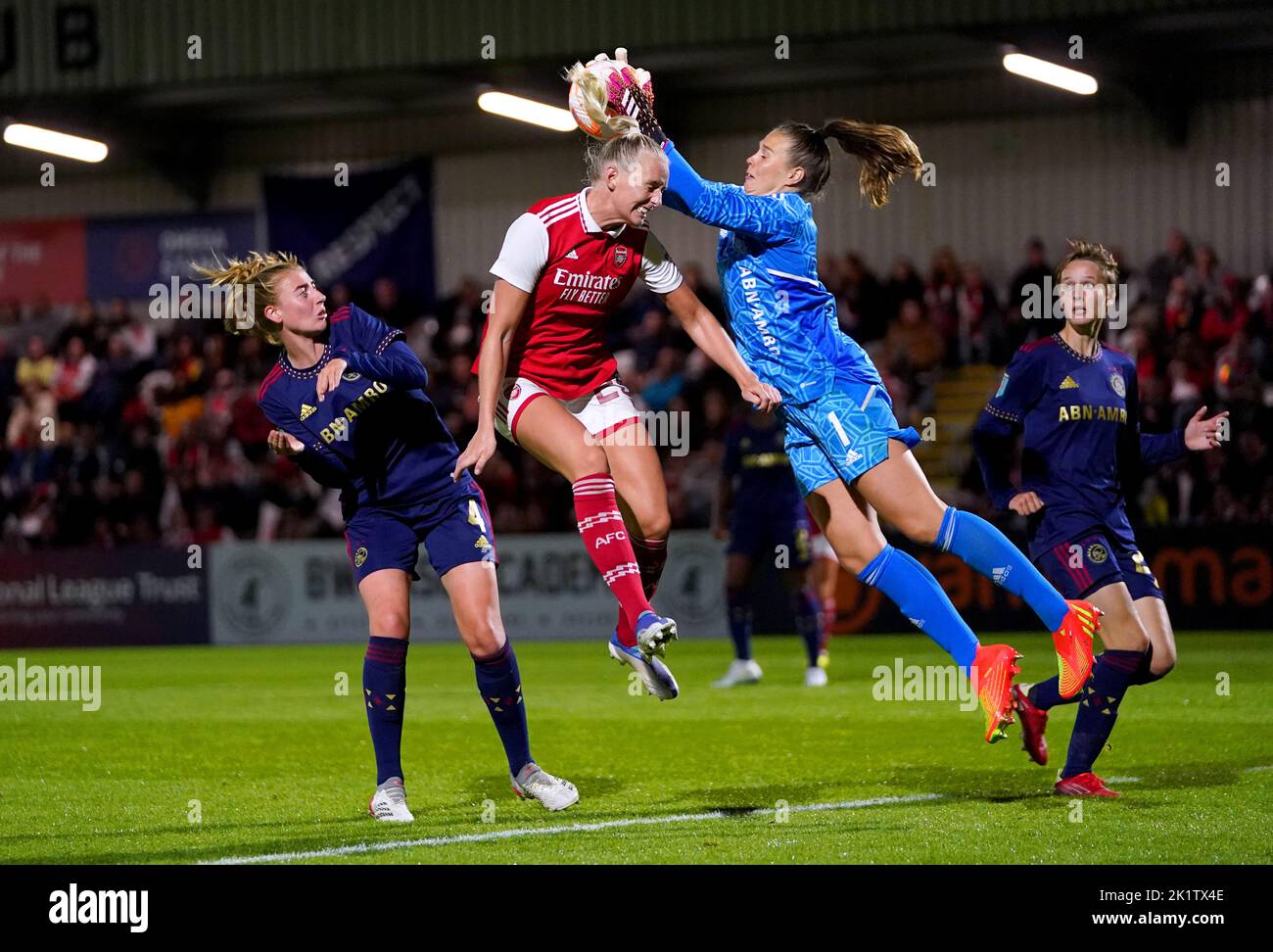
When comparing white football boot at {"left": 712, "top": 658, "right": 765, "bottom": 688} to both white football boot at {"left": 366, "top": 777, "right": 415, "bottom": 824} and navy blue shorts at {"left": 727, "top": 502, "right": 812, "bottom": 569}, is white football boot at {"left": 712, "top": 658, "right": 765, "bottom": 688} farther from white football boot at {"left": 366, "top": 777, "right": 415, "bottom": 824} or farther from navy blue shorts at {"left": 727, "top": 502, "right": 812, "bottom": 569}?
white football boot at {"left": 366, "top": 777, "right": 415, "bottom": 824}

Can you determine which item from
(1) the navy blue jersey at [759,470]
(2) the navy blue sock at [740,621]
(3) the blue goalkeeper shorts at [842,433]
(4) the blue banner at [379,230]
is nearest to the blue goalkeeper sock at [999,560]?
(3) the blue goalkeeper shorts at [842,433]

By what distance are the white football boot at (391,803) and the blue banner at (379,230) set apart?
1579 cm

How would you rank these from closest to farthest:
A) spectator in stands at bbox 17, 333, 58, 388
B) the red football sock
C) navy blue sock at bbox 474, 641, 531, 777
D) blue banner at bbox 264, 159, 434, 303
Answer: the red football sock
navy blue sock at bbox 474, 641, 531, 777
blue banner at bbox 264, 159, 434, 303
spectator in stands at bbox 17, 333, 58, 388

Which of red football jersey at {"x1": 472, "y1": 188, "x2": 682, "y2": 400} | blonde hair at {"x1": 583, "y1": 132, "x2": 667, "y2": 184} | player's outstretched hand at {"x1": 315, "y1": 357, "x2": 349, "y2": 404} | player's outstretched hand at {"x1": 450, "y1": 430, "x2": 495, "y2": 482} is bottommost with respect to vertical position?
player's outstretched hand at {"x1": 450, "y1": 430, "x2": 495, "y2": 482}

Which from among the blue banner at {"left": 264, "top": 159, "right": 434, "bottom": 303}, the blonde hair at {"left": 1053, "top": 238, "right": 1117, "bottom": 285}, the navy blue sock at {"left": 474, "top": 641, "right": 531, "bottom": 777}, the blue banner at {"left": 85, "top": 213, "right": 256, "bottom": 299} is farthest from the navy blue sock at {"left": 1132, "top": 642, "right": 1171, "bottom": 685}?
the blue banner at {"left": 85, "top": 213, "right": 256, "bottom": 299}

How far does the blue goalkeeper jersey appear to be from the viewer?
6629 millimetres

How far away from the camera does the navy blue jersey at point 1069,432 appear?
694cm

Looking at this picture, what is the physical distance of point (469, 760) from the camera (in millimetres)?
8758

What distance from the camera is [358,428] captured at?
688 cm

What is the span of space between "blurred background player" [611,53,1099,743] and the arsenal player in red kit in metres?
0.19

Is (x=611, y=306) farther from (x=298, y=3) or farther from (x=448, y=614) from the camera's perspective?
(x=298, y=3)

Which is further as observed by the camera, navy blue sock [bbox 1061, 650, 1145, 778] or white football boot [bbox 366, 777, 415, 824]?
navy blue sock [bbox 1061, 650, 1145, 778]

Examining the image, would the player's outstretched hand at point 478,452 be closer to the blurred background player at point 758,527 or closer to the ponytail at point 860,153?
the ponytail at point 860,153

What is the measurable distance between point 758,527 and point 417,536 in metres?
6.21
